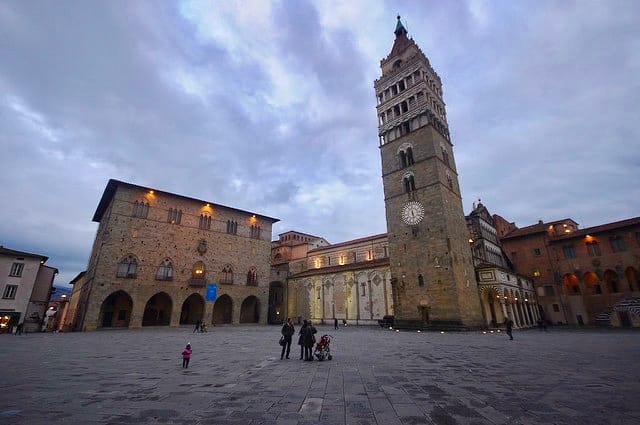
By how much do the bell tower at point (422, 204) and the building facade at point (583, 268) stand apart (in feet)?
55.9

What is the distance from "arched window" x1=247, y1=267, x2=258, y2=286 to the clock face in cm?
2283

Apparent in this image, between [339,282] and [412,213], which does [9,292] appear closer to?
[339,282]

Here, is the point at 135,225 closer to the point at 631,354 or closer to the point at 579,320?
the point at 631,354

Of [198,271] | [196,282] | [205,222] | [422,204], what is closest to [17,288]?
[196,282]

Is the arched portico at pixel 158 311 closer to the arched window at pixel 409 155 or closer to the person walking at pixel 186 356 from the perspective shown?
the person walking at pixel 186 356

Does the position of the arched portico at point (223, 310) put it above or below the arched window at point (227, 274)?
below

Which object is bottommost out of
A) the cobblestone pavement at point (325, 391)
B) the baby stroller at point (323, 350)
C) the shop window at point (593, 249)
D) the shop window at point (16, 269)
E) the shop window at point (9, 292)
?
the cobblestone pavement at point (325, 391)

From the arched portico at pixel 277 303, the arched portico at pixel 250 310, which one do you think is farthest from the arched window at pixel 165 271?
the arched portico at pixel 277 303

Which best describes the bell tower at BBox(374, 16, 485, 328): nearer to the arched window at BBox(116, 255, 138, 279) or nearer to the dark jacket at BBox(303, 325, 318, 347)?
the dark jacket at BBox(303, 325, 318, 347)

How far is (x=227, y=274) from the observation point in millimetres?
40000

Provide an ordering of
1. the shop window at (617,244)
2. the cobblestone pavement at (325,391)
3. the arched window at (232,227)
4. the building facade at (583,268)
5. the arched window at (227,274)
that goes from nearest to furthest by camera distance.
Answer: the cobblestone pavement at (325,391), the building facade at (583,268), the shop window at (617,244), the arched window at (227,274), the arched window at (232,227)

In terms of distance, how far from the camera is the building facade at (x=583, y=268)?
110 ft

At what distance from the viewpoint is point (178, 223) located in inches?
1465


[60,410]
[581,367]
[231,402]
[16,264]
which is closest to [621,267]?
[581,367]
